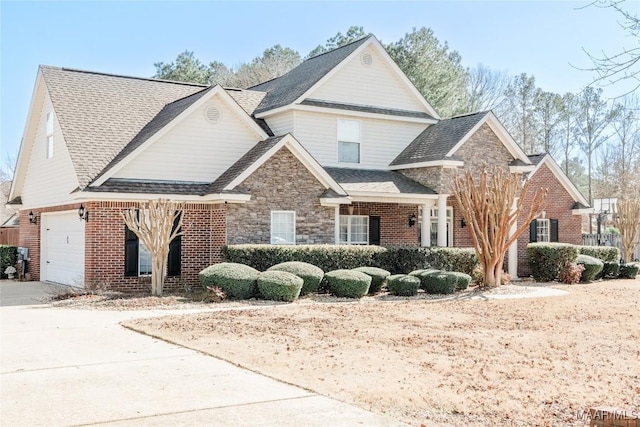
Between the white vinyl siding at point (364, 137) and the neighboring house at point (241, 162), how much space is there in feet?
0.16

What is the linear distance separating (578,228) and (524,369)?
2241cm

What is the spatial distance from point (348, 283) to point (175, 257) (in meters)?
5.50

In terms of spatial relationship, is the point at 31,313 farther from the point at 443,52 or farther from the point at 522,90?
the point at 522,90

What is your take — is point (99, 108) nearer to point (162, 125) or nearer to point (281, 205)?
point (162, 125)

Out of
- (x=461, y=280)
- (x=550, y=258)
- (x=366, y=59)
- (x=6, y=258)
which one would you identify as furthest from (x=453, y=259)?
(x=6, y=258)

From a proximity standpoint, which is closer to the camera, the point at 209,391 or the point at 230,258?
the point at 209,391

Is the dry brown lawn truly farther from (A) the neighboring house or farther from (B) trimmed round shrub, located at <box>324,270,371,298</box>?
(A) the neighboring house

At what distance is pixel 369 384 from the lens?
8.53 meters

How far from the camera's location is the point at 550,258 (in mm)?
24562

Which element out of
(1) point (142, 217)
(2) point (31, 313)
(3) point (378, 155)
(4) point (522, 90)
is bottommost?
(2) point (31, 313)

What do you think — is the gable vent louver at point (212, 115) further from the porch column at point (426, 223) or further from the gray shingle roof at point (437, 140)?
the porch column at point (426, 223)

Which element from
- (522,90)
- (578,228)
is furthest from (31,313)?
(522,90)

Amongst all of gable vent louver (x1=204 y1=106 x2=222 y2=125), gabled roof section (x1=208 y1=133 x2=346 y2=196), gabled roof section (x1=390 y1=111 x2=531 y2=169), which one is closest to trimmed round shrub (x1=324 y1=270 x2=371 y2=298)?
gabled roof section (x1=208 y1=133 x2=346 y2=196)

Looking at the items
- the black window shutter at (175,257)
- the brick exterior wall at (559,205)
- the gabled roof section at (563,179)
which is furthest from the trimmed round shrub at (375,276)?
the gabled roof section at (563,179)
